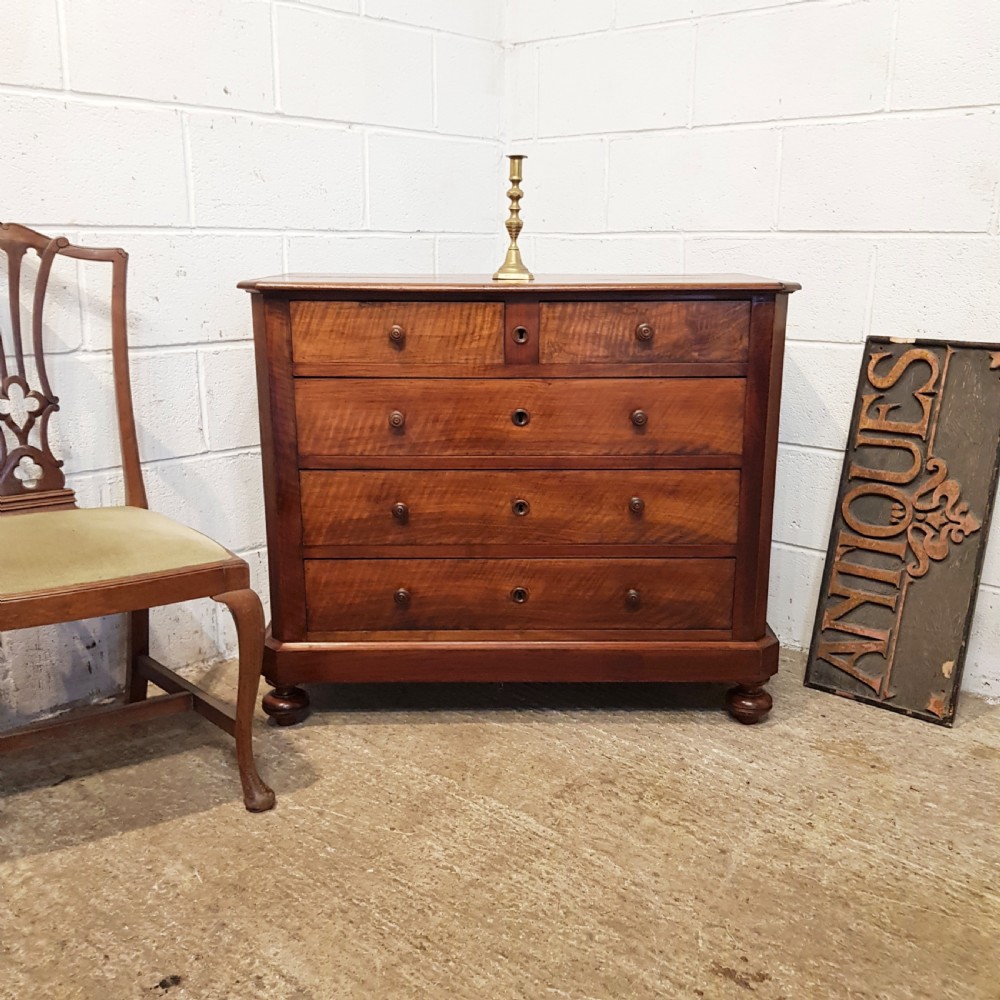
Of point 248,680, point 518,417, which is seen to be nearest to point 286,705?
point 248,680

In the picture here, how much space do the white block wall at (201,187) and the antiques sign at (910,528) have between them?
4.30 ft

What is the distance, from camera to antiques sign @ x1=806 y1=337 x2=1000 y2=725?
2236 mm

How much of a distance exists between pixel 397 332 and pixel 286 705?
2.76ft

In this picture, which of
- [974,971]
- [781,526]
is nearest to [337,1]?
[781,526]

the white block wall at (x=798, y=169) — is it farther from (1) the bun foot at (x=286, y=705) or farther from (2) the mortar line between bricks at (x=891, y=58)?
(1) the bun foot at (x=286, y=705)

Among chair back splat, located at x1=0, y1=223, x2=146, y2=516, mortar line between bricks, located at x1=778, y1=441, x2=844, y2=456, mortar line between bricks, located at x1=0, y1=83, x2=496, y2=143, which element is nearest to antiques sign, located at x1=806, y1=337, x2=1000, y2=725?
mortar line between bricks, located at x1=778, y1=441, x2=844, y2=456

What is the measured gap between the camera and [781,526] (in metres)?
2.62

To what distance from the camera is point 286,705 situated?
2.16m

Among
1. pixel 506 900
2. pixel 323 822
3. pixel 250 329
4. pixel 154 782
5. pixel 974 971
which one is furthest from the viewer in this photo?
pixel 250 329

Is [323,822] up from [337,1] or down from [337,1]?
down

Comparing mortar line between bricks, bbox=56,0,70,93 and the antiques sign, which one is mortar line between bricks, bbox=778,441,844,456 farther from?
mortar line between bricks, bbox=56,0,70,93

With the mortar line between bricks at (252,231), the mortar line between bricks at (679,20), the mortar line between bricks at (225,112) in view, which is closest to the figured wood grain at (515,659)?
the mortar line between bricks at (252,231)

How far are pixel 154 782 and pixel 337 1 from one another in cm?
187

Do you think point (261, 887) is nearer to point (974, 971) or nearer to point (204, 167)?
point (974, 971)
